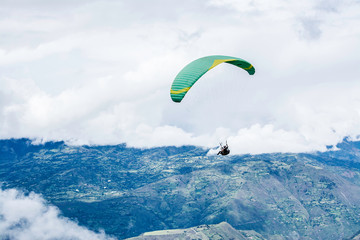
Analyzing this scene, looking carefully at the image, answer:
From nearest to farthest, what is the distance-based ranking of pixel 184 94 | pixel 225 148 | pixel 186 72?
pixel 184 94, pixel 186 72, pixel 225 148

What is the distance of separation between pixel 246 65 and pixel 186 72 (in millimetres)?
19695

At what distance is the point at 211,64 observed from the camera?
252 feet

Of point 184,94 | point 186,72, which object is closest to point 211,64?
point 186,72

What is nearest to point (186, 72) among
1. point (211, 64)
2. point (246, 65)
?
point (211, 64)

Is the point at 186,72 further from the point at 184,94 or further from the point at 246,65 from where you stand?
the point at 246,65

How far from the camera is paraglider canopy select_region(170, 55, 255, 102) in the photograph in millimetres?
70625

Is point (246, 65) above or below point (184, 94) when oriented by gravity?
above

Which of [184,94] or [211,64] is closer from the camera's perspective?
[184,94]

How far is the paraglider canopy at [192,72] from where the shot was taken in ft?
232

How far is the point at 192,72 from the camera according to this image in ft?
245

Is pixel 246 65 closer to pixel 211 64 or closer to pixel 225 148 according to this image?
pixel 211 64

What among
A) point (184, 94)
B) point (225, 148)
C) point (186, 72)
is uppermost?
point (186, 72)

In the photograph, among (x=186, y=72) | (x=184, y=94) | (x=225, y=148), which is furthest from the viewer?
(x=225, y=148)

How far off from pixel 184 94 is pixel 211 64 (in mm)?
11106
